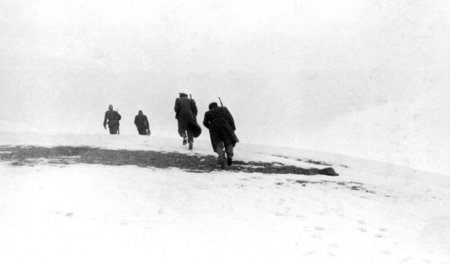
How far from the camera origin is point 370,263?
563 centimetres

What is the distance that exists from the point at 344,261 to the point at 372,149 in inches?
2444

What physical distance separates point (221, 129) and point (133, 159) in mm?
2872

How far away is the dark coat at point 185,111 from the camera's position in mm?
14516

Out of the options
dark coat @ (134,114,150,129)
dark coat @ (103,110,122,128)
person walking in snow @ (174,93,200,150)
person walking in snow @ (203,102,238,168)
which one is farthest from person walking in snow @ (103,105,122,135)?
person walking in snow @ (203,102,238,168)

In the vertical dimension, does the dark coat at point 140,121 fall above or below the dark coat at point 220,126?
above

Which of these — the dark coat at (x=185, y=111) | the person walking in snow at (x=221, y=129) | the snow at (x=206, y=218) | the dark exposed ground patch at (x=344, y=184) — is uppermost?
the dark coat at (x=185, y=111)

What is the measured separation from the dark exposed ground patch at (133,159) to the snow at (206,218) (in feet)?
3.00

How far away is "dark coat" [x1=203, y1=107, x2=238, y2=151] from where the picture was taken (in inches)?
452

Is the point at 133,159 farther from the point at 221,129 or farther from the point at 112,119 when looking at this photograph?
the point at 112,119

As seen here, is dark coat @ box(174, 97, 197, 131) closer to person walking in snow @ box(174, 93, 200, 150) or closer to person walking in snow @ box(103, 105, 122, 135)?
person walking in snow @ box(174, 93, 200, 150)

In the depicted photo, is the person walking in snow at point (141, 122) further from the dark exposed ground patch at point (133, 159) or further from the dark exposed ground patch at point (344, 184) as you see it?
the dark exposed ground patch at point (344, 184)

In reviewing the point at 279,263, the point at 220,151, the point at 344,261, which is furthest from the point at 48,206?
the point at 220,151

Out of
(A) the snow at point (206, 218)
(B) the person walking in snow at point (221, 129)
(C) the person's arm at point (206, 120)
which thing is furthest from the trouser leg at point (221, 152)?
(A) the snow at point (206, 218)

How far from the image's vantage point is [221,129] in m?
11.5
